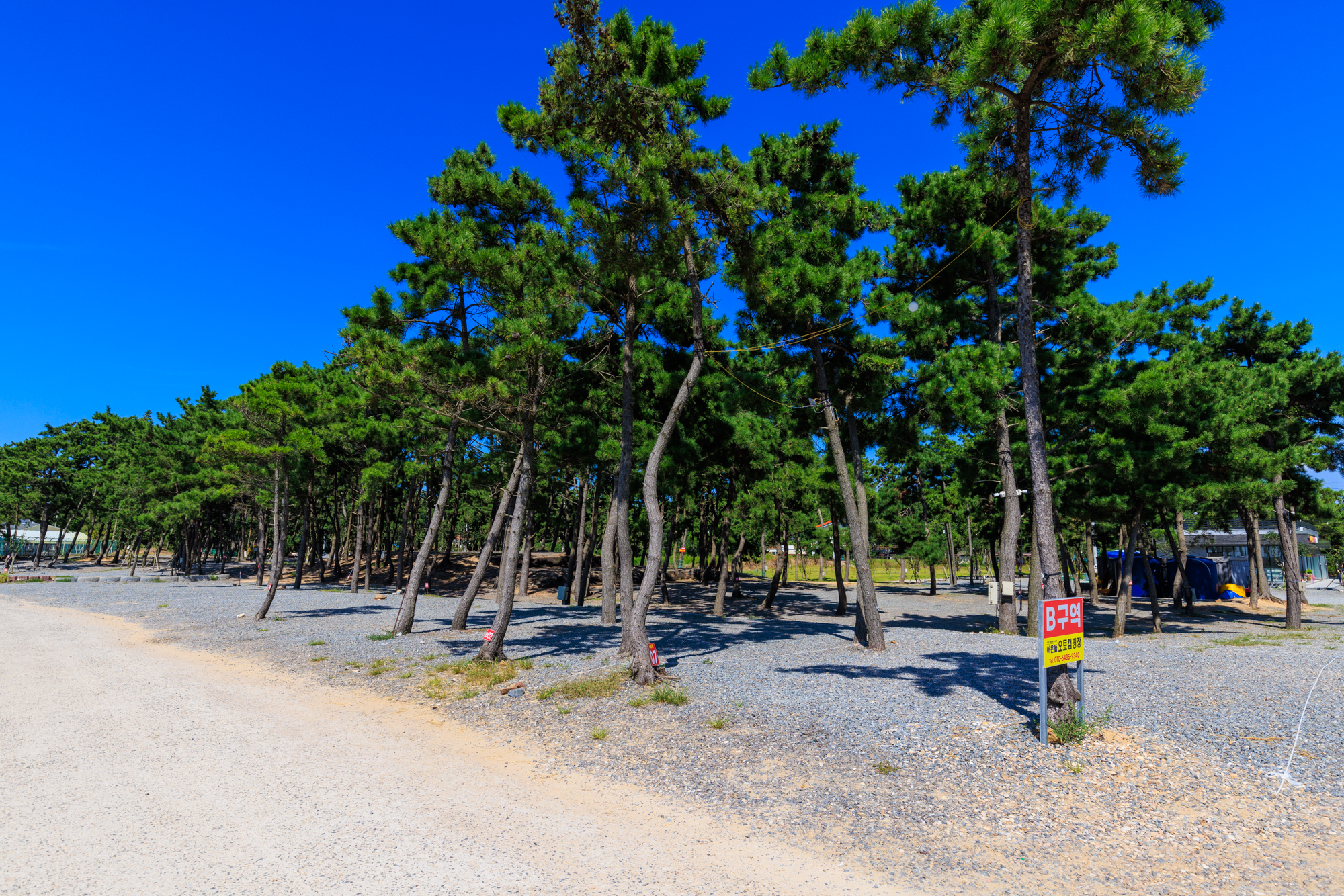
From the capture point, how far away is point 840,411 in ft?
45.4

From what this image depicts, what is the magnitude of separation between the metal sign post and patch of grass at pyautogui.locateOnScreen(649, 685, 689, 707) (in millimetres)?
4059

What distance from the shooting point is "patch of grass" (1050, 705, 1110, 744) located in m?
6.25

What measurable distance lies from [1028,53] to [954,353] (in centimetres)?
696

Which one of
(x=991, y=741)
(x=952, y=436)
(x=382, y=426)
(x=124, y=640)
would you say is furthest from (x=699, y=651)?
(x=382, y=426)

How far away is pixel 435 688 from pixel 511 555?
2.63 m

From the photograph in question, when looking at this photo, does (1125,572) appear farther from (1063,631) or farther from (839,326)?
(1063,631)

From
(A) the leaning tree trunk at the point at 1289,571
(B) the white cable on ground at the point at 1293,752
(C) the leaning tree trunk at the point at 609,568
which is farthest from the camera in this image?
(A) the leaning tree trunk at the point at 1289,571

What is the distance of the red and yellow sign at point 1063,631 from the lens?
636 centimetres

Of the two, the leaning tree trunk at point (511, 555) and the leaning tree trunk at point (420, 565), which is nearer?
the leaning tree trunk at point (511, 555)

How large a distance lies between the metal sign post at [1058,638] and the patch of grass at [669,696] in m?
4.06

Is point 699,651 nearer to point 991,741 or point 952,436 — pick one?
point 991,741

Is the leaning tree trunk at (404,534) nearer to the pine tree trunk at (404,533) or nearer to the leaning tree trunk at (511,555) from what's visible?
the pine tree trunk at (404,533)

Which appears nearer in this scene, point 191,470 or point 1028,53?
point 1028,53

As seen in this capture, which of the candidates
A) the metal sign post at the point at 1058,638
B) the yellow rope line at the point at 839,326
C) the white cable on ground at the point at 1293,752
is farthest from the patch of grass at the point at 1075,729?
the yellow rope line at the point at 839,326
